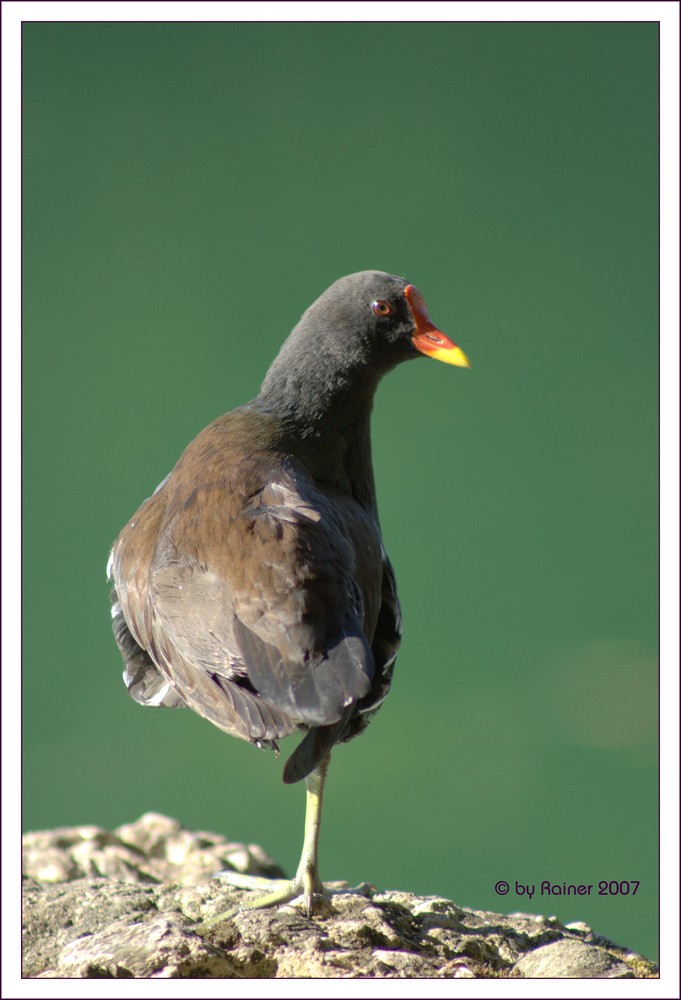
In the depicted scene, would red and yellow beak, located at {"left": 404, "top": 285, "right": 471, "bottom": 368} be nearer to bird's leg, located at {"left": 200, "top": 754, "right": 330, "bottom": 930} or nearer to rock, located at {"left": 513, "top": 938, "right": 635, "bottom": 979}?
bird's leg, located at {"left": 200, "top": 754, "right": 330, "bottom": 930}

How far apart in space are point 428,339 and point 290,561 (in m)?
1.35

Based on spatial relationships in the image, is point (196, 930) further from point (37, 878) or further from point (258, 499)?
point (37, 878)

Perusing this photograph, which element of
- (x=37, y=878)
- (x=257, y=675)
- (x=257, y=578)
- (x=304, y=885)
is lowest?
(x=37, y=878)

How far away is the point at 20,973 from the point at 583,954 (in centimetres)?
163

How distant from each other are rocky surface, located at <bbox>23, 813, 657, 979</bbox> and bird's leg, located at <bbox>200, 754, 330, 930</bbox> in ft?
0.26

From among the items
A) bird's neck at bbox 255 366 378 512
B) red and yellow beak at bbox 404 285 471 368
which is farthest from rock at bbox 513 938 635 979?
red and yellow beak at bbox 404 285 471 368

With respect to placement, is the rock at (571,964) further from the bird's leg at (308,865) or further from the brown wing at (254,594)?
the brown wing at (254,594)

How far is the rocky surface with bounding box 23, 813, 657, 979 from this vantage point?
9.32 ft

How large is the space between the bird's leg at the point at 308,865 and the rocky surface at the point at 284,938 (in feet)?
0.26

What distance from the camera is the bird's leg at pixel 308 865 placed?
3.36 metres

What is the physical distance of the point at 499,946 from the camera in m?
3.26

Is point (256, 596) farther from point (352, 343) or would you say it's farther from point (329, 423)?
point (352, 343)

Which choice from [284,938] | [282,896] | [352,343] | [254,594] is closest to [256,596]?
[254,594]

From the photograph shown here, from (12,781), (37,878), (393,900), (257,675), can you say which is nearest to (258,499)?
(257,675)
